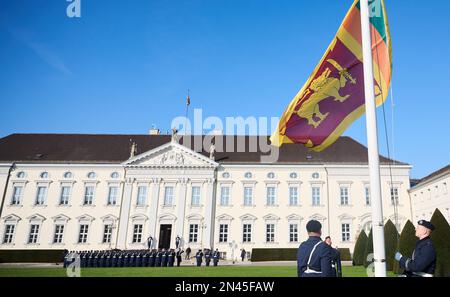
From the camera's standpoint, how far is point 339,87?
301 inches

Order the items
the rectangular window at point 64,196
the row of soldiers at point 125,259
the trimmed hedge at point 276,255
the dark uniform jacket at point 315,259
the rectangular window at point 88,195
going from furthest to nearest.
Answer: the rectangular window at point 64,196, the rectangular window at point 88,195, the trimmed hedge at point 276,255, the row of soldiers at point 125,259, the dark uniform jacket at point 315,259

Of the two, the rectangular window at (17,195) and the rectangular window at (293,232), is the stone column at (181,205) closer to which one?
the rectangular window at (293,232)

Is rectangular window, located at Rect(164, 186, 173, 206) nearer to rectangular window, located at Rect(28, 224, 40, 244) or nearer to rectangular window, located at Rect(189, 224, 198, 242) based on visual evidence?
rectangular window, located at Rect(189, 224, 198, 242)

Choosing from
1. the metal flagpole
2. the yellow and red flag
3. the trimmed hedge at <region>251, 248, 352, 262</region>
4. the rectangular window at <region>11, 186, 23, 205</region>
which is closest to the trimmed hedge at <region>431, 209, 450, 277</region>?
the yellow and red flag

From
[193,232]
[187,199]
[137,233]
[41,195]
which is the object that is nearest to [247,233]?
[193,232]

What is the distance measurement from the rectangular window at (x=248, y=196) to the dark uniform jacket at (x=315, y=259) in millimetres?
34577

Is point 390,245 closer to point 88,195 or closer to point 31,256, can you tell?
point 31,256

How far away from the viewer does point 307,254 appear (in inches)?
184

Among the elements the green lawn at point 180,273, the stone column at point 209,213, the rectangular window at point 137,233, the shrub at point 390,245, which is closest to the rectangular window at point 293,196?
the stone column at point 209,213

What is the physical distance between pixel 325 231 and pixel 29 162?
117ft

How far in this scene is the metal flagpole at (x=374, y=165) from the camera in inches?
193

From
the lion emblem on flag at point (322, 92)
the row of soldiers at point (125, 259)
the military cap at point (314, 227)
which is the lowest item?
the row of soldiers at point (125, 259)

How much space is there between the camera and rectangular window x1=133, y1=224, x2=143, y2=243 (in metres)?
37.9
